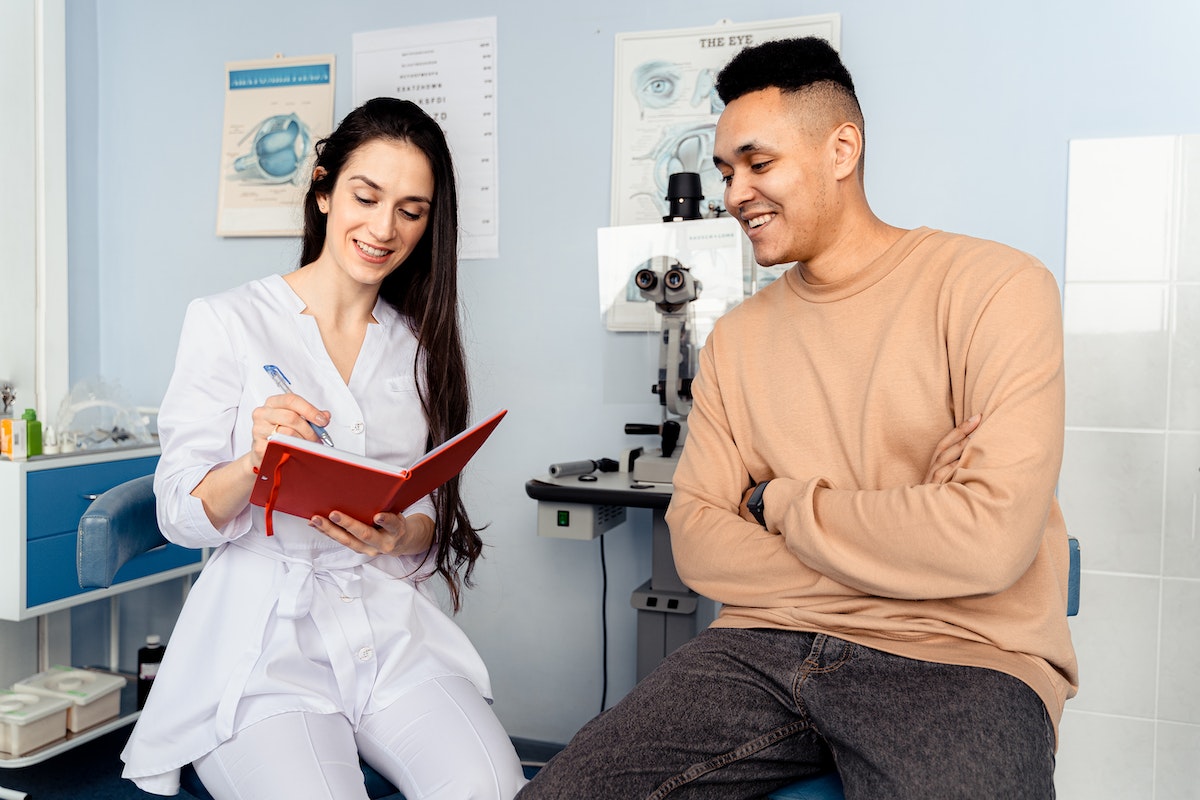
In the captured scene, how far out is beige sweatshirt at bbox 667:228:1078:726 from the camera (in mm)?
1118

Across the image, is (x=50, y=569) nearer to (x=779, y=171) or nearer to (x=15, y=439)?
(x=15, y=439)

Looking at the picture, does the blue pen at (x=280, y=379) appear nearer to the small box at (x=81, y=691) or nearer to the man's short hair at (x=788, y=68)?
the man's short hair at (x=788, y=68)

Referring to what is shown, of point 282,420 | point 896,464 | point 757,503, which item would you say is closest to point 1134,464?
point 896,464

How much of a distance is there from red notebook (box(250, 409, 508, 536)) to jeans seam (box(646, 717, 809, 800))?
472 millimetres

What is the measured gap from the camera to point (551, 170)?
7.97 ft

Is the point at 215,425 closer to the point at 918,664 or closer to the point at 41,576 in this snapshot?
the point at 918,664

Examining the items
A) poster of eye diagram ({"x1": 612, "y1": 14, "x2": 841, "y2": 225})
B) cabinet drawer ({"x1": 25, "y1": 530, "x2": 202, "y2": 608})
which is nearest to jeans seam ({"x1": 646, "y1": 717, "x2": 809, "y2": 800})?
poster of eye diagram ({"x1": 612, "y1": 14, "x2": 841, "y2": 225})

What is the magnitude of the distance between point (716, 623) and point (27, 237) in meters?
2.36

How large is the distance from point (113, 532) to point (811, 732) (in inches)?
36.1

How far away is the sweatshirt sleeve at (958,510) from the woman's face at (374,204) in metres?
0.65

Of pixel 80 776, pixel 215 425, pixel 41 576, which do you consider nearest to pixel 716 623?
pixel 215 425

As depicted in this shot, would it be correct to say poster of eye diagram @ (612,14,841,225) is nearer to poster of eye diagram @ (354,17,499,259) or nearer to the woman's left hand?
poster of eye diagram @ (354,17,499,259)

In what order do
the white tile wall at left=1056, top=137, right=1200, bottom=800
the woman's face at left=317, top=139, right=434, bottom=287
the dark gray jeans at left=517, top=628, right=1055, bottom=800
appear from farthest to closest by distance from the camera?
the white tile wall at left=1056, top=137, right=1200, bottom=800
the woman's face at left=317, top=139, right=434, bottom=287
the dark gray jeans at left=517, top=628, right=1055, bottom=800

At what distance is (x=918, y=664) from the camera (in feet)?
3.74
